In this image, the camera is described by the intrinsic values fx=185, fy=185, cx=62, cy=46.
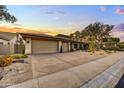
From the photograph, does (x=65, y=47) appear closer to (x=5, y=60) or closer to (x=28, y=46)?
(x=28, y=46)

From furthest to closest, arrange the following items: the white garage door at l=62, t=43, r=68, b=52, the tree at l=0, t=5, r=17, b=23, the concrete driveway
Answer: the white garage door at l=62, t=43, r=68, b=52 → the tree at l=0, t=5, r=17, b=23 → the concrete driveway

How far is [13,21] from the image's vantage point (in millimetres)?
12984

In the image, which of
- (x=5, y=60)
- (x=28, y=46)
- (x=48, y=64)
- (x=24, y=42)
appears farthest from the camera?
(x=28, y=46)

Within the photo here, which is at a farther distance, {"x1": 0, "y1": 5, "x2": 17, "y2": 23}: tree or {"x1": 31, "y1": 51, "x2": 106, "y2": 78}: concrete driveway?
{"x1": 0, "y1": 5, "x2": 17, "y2": 23}: tree

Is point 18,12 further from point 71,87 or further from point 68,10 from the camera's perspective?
point 71,87

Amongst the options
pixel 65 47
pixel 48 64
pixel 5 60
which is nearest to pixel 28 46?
pixel 48 64

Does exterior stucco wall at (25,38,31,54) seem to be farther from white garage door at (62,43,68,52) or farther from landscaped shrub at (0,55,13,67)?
white garage door at (62,43,68,52)

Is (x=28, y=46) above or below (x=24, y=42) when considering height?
below

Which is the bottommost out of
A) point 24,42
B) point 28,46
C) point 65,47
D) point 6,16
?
point 65,47

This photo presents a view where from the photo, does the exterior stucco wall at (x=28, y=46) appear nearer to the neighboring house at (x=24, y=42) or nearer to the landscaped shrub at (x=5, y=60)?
the neighboring house at (x=24, y=42)

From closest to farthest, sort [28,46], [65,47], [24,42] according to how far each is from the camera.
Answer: [24,42], [28,46], [65,47]

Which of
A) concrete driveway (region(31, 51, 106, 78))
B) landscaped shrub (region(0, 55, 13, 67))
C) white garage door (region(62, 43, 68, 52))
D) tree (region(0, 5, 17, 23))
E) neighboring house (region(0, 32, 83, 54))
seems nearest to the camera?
concrete driveway (region(31, 51, 106, 78))

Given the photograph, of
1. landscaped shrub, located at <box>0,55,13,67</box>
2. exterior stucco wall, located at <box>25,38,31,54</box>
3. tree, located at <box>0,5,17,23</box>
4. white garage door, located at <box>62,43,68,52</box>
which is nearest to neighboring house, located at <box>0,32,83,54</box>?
exterior stucco wall, located at <box>25,38,31,54</box>
